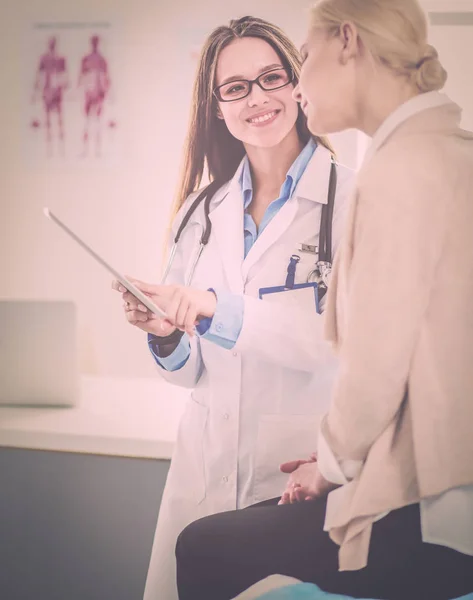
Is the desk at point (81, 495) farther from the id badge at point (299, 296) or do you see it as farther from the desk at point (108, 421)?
the id badge at point (299, 296)

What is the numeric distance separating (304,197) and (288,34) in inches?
12.0

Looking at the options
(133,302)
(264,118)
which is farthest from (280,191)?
(133,302)

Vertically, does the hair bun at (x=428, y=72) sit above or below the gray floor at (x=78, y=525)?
above

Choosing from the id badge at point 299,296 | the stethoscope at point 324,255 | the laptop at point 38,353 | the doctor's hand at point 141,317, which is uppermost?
the stethoscope at point 324,255

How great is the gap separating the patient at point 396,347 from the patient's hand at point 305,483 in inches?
0.5

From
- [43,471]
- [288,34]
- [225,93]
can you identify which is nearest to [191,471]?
[43,471]

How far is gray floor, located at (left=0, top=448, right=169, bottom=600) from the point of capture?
134cm

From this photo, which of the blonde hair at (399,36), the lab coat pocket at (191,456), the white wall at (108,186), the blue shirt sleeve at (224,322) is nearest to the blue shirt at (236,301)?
the blue shirt sleeve at (224,322)

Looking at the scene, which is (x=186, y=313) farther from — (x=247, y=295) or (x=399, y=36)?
(x=399, y=36)

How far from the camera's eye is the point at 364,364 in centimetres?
77

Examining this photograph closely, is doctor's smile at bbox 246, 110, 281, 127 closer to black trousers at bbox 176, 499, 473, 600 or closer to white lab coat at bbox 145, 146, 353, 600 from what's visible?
white lab coat at bbox 145, 146, 353, 600

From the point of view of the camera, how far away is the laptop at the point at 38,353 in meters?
1.39

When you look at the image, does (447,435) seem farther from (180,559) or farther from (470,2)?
(470,2)

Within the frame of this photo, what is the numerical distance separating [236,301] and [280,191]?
0.25 m
